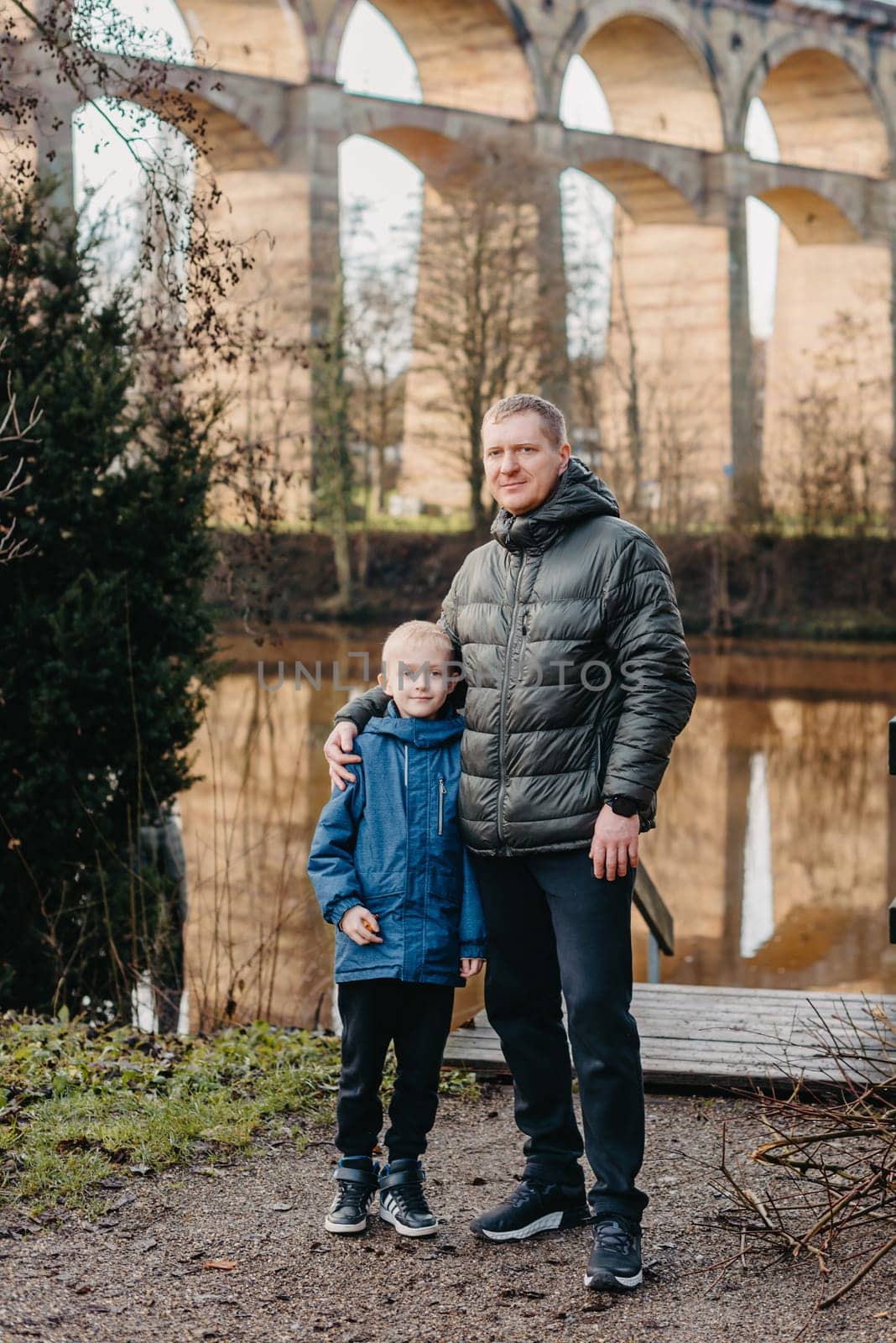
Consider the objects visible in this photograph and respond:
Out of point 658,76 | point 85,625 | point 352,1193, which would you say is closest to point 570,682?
point 352,1193

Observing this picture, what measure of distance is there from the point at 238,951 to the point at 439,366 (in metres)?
19.1

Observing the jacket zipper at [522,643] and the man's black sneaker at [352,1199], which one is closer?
the jacket zipper at [522,643]

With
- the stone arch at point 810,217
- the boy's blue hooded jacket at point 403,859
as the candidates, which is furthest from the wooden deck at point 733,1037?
the stone arch at point 810,217

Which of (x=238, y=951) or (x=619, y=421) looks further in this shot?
(x=619, y=421)

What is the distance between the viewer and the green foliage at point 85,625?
750cm

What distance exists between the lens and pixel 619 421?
31.0 m

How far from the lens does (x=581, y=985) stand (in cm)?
344

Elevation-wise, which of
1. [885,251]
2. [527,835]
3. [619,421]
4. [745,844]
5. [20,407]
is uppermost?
[885,251]

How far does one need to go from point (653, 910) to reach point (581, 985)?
9.80 ft

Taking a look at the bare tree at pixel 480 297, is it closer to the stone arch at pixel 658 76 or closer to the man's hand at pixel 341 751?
the stone arch at pixel 658 76

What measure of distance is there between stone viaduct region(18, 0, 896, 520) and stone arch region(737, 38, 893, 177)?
0.05m

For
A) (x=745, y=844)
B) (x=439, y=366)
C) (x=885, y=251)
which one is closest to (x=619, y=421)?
(x=439, y=366)

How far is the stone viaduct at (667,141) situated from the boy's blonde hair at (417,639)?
809 inches

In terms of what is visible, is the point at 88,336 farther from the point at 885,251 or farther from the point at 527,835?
the point at 885,251
